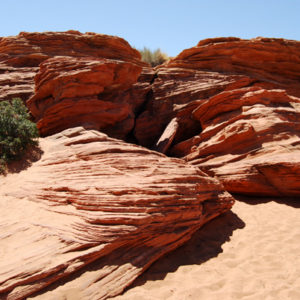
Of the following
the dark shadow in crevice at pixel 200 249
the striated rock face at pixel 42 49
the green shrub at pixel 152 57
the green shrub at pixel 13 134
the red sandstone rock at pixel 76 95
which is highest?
the green shrub at pixel 152 57

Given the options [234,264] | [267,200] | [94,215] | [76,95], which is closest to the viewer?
[94,215]

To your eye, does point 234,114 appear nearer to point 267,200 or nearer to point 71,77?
point 267,200

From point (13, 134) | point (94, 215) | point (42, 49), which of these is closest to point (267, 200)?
point (94, 215)

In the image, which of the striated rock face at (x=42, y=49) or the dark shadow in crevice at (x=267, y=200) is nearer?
the dark shadow in crevice at (x=267, y=200)

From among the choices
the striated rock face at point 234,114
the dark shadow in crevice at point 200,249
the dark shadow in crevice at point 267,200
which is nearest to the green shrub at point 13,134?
the striated rock face at point 234,114

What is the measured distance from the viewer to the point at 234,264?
15.7 feet

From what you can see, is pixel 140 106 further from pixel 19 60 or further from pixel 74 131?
pixel 19 60

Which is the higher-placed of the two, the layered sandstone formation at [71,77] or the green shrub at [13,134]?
the layered sandstone formation at [71,77]

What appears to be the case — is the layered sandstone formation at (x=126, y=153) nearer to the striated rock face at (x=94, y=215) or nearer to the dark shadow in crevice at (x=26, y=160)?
the striated rock face at (x=94, y=215)

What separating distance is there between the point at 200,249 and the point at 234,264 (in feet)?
2.73

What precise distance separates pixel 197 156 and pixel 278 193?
3049 mm

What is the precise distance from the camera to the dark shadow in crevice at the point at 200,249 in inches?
178

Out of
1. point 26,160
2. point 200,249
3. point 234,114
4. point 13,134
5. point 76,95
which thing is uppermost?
point 76,95

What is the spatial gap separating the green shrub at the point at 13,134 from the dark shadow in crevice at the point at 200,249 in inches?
211
